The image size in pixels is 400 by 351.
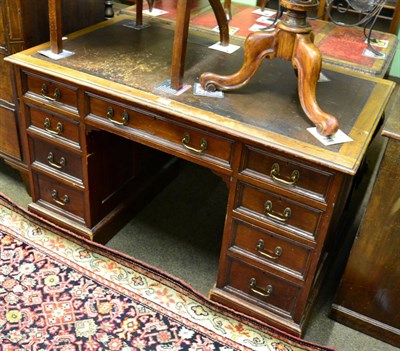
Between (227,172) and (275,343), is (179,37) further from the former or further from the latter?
(275,343)

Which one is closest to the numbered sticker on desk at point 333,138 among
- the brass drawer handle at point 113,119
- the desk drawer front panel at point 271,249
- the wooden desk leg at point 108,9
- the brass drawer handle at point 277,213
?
the brass drawer handle at point 277,213

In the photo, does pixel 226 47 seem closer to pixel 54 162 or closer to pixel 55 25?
pixel 55 25

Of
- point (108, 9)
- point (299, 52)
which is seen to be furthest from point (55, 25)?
point (299, 52)

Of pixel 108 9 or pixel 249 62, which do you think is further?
pixel 108 9

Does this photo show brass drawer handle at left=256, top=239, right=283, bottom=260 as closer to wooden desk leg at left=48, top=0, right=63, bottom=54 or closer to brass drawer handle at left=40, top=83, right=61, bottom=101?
brass drawer handle at left=40, top=83, right=61, bottom=101

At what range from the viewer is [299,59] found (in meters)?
1.44

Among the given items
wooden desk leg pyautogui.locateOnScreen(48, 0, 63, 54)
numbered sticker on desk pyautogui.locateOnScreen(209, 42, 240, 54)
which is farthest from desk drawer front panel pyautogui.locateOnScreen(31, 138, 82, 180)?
numbered sticker on desk pyautogui.locateOnScreen(209, 42, 240, 54)

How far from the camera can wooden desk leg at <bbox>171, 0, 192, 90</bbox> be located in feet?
4.84

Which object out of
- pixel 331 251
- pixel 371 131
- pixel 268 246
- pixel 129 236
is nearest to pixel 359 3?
pixel 371 131

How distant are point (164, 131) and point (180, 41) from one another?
30 cm

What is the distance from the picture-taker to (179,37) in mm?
1524

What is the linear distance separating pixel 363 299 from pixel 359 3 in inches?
51.6

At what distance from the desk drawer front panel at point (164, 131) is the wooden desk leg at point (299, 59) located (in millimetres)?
222

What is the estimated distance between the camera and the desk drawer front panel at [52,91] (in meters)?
1.68
